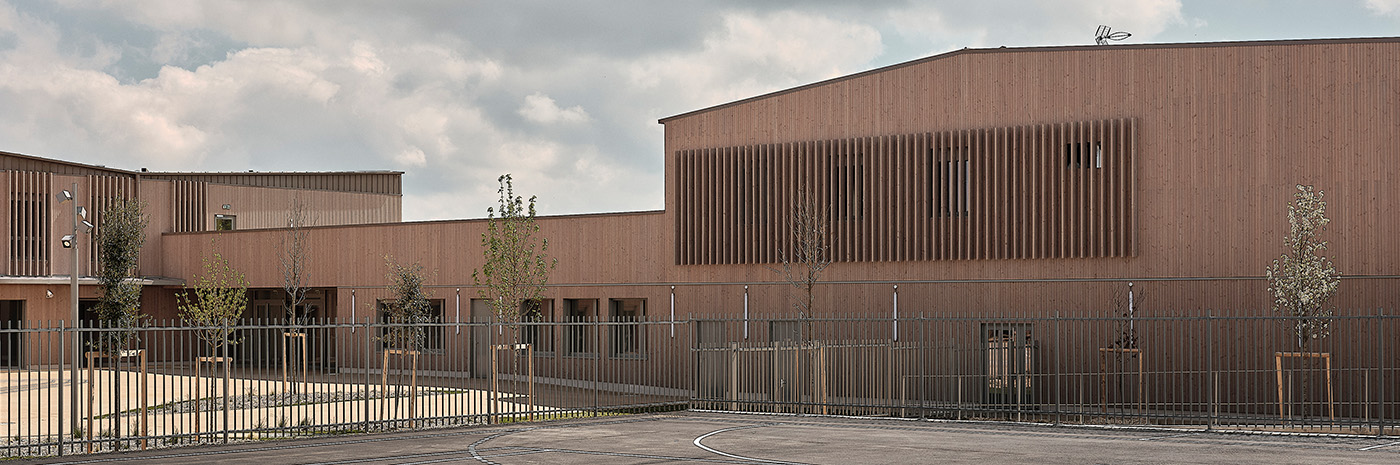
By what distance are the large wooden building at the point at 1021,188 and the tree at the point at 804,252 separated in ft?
0.78

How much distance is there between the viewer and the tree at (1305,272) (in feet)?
74.4

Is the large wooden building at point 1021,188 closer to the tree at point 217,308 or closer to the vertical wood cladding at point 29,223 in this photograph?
the tree at point 217,308

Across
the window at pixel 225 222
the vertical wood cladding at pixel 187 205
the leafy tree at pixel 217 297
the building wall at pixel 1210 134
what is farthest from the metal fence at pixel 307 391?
the building wall at pixel 1210 134

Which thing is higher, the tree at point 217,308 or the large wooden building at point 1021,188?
the large wooden building at point 1021,188

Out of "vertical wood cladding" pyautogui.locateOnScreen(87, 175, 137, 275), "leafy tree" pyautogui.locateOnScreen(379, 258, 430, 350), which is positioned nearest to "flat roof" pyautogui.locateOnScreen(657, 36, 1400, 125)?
"leafy tree" pyautogui.locateOnScreen(379, 258, 430, 350)

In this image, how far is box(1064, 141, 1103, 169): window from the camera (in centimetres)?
2591

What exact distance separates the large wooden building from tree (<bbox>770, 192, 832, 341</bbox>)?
24 centimetres

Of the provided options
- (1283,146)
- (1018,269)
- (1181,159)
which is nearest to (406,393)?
(1018,269)

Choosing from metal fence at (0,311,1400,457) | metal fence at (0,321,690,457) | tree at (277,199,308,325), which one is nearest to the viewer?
metal fence at (0,321,690,457)

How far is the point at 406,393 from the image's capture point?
1013 inches

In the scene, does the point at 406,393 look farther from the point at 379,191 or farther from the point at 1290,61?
the point at 379,191

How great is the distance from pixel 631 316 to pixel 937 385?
395 inches

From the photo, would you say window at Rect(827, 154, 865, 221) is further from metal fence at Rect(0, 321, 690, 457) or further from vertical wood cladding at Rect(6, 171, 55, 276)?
vertical wood cladding at Rect(6, 171, 55, 276)

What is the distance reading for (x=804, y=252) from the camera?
29.1 meters
